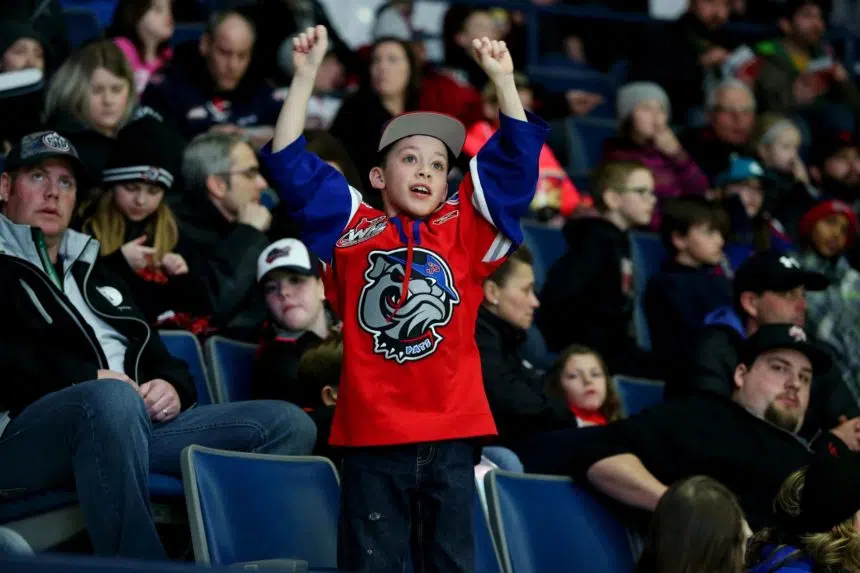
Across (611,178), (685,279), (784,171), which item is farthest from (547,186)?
(784,171)

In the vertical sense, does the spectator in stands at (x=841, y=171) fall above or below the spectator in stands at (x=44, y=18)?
below

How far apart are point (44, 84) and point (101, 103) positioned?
0.40 metres

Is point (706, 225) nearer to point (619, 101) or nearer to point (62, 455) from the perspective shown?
point (619, 101)

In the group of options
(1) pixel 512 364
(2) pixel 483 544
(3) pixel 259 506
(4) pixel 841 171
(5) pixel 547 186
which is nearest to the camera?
(3) pixel 259 506

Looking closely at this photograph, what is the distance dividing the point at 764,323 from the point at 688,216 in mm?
1147

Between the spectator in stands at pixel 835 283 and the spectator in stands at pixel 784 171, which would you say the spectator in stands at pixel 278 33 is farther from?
the spectator in stands at pixel 835 283

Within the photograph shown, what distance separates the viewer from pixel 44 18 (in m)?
7.07

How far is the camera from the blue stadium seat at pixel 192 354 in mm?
5055

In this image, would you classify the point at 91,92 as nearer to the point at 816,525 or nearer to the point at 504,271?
the point at 504,271

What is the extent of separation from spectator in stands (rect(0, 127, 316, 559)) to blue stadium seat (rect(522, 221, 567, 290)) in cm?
307

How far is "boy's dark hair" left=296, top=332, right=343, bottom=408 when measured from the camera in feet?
15.8

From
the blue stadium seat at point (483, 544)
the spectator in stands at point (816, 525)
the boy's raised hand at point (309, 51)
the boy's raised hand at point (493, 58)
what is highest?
the boy's raised hand at point (309, 51)

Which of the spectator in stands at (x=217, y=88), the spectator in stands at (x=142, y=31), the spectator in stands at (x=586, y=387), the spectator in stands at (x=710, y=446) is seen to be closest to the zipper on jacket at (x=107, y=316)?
the spectator in stands at (x=710, y=446)

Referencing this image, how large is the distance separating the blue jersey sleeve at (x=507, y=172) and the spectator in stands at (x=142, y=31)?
4007 mm
